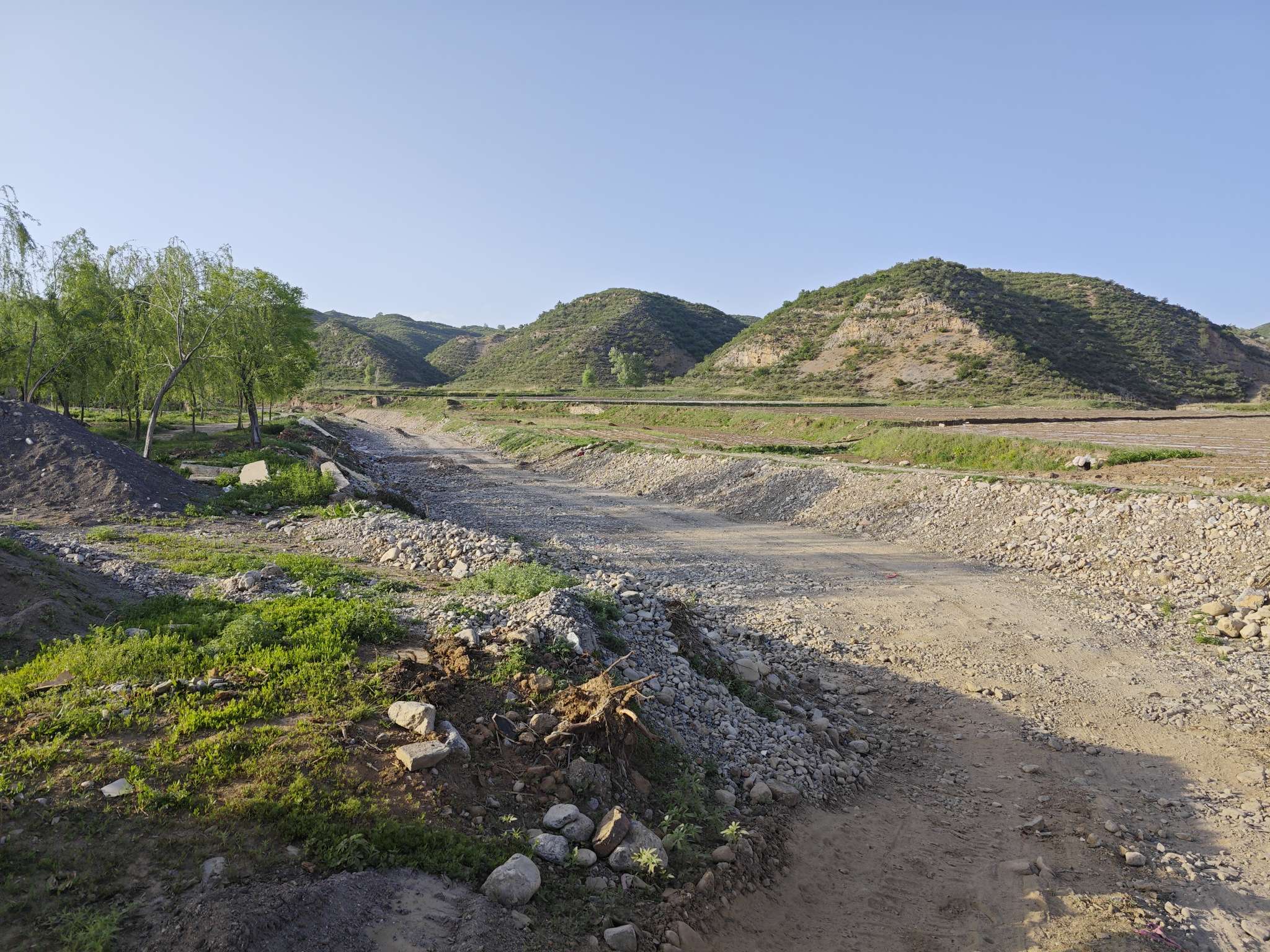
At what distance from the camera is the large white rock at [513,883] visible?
15.3 ft

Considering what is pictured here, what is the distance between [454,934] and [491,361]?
144048 mm

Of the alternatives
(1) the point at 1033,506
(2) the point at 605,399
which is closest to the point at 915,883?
(1) the point at 1033,506

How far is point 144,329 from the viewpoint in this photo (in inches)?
1166

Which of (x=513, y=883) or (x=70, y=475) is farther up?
(x=70, y=475)

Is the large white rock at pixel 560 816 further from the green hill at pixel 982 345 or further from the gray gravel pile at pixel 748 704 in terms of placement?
the green hill at pixel 982 345

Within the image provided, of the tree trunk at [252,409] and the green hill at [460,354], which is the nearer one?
the tree trunk at [252,409]

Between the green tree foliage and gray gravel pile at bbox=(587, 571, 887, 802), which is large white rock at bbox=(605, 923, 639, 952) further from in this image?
the green tree foliage

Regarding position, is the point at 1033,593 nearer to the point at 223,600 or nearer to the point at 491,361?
the point at 223,600

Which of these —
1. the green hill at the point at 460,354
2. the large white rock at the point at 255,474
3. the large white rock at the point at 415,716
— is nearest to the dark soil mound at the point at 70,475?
the large white rock at the point at 255,474

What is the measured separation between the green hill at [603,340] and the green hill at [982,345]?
21.0 metres

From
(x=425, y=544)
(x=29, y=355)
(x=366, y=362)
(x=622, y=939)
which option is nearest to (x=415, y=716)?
(x=622, y=939)

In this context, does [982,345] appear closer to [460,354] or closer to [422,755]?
[422,755]

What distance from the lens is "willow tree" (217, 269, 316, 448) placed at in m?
29.2

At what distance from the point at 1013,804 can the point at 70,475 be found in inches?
842
